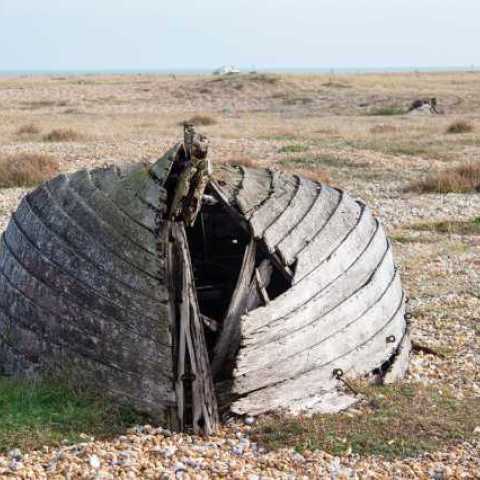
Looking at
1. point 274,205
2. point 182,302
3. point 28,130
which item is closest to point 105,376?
point 182,302

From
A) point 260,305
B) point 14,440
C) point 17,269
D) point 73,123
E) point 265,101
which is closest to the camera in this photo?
point 14,440

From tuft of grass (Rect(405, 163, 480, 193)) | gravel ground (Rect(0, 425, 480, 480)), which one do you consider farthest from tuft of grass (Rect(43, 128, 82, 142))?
gravel ground (Rect(0, 425, 480, 480))

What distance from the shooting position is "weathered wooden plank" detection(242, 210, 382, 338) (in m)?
6.13

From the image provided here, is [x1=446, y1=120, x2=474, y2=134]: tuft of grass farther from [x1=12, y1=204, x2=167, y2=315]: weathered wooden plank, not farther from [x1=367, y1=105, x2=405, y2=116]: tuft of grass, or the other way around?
[x1=12, y1=204, x2=167, y2=315]: weathered wooden plank

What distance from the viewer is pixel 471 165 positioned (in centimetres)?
1923

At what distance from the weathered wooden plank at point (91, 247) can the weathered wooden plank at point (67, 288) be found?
18 centimetres

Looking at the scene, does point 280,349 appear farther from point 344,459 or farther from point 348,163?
point 348,163

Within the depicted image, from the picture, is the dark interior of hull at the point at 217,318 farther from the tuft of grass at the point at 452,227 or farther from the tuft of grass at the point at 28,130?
the tuft of grass at the point at 28,130

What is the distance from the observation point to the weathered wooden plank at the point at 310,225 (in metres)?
6.80

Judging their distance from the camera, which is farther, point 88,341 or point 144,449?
point 88,341

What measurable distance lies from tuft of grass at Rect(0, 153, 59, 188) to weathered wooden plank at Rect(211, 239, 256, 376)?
39.1ft

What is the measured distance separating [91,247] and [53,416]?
1290 mm

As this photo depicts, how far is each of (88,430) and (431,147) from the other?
63.1ft

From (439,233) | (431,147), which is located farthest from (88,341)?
(431,147)
